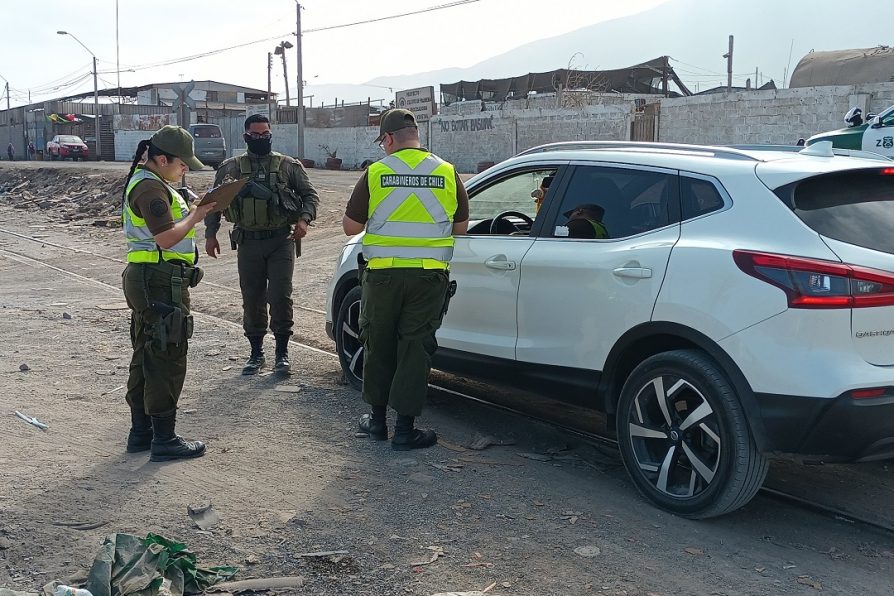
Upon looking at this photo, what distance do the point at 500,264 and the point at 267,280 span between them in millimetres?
2653

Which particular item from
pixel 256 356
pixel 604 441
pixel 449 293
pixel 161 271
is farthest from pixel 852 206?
pixel 256 356

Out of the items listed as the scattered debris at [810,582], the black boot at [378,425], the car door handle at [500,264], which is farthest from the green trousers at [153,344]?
the scattered debris at [810,582]

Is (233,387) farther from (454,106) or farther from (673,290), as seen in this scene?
(454,106)

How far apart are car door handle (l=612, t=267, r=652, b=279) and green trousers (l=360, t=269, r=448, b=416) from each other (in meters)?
1.13

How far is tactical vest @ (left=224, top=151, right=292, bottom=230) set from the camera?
277 inches

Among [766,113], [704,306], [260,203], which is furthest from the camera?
[766,113]

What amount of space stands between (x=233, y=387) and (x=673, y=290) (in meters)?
3.80

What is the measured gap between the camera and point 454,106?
34.3 metres

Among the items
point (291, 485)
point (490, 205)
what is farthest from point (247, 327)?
point (291, 485)

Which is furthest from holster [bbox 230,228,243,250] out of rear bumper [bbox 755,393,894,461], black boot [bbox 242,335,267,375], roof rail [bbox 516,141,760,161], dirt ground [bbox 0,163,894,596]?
rear bumper [bbox 755,393,894,461]

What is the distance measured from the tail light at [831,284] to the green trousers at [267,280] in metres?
4.23

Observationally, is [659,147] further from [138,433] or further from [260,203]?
[138,433]

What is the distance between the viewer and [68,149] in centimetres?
4941

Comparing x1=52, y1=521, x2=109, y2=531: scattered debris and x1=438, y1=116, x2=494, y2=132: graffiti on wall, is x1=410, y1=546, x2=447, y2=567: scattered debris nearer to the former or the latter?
x1=52, y1=521, x2=109, y2=531: scattered debris
